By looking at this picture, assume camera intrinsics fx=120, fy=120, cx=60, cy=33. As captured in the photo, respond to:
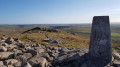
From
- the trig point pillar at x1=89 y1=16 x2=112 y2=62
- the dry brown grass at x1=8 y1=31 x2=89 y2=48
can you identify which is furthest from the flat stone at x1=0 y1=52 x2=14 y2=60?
the dry brown grass at x1=8 y1=31 x2=89 y2=48

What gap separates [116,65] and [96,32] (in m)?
2.58

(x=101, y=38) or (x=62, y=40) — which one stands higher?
A: (x=101, y=38)

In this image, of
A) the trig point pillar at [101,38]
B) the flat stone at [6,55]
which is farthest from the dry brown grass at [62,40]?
the trig point pillar at [101,38]

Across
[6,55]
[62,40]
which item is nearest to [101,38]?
[6,55]

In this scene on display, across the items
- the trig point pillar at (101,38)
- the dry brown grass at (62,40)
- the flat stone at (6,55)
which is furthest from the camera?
the dry brown grass at (62,40)

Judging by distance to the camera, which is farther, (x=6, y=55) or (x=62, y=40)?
(x=62, y=40)

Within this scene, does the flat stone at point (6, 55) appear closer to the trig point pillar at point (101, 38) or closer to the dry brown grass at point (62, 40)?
the trig point pillar at point (101, 38)

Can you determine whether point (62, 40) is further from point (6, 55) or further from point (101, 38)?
point (101, 38)

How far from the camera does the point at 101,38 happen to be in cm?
830

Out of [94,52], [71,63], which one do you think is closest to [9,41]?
[71,63]

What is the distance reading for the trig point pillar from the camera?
825 centimetres

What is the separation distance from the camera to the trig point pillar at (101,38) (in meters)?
8.25

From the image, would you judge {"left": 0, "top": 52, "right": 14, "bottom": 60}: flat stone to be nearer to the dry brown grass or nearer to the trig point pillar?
the trig point pillar

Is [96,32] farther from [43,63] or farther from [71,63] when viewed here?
[43,63]
